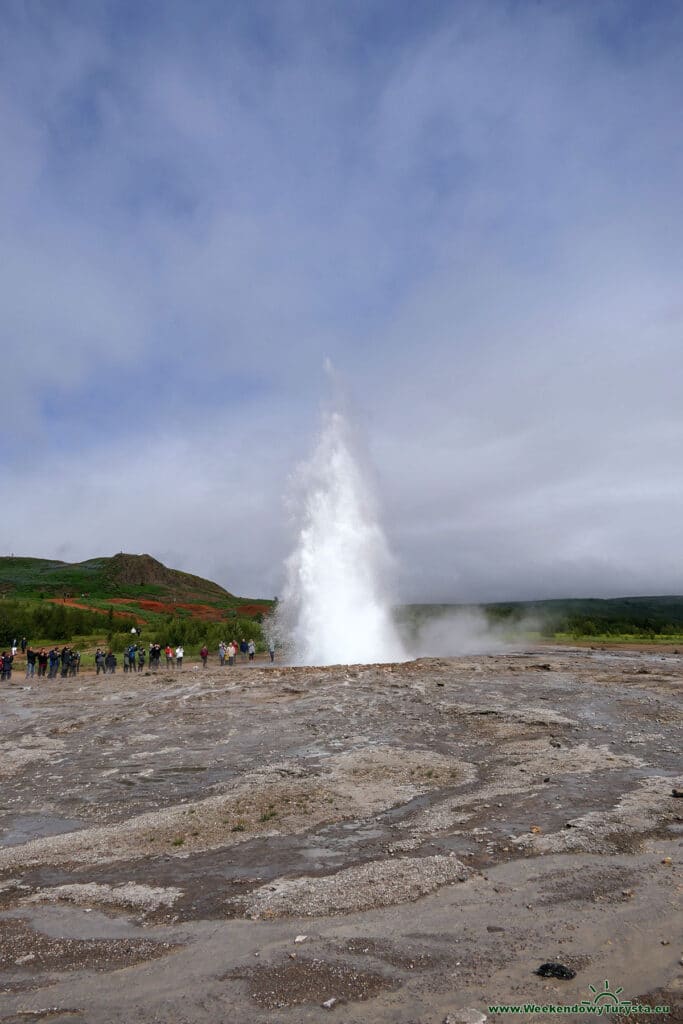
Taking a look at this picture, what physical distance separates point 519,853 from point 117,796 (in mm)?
8508

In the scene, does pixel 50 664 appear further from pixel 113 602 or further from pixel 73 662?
pixel 113 602

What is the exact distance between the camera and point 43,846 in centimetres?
1050

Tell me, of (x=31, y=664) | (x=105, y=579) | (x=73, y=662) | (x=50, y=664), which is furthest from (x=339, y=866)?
(x=105, y=579)

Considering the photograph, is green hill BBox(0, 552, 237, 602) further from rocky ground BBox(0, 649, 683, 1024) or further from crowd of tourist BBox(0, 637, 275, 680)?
rocky ground BBox(0, 649, 683, 1024)

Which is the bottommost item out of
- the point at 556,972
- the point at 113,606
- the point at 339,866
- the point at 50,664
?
the point at 339,866

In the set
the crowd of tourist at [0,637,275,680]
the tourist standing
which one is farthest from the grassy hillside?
the tourist standing

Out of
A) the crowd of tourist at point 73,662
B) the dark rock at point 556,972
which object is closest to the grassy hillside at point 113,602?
the crowd of tourist at point 73,662

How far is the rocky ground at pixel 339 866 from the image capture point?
592 centimetres

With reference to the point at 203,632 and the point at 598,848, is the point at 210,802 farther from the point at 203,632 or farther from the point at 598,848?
the point at 203,632

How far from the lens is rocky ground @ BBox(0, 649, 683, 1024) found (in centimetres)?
592

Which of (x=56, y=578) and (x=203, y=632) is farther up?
(x=56, y=578)

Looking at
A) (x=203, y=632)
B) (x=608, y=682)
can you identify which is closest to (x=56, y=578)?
(x=203, y=632)

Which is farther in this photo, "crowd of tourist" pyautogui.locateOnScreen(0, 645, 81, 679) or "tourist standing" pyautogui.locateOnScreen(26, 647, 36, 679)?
"tourist standing" pyautogui.locateOnScreen(26, 647, 36, 679)

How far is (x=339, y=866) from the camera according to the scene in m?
9.03
